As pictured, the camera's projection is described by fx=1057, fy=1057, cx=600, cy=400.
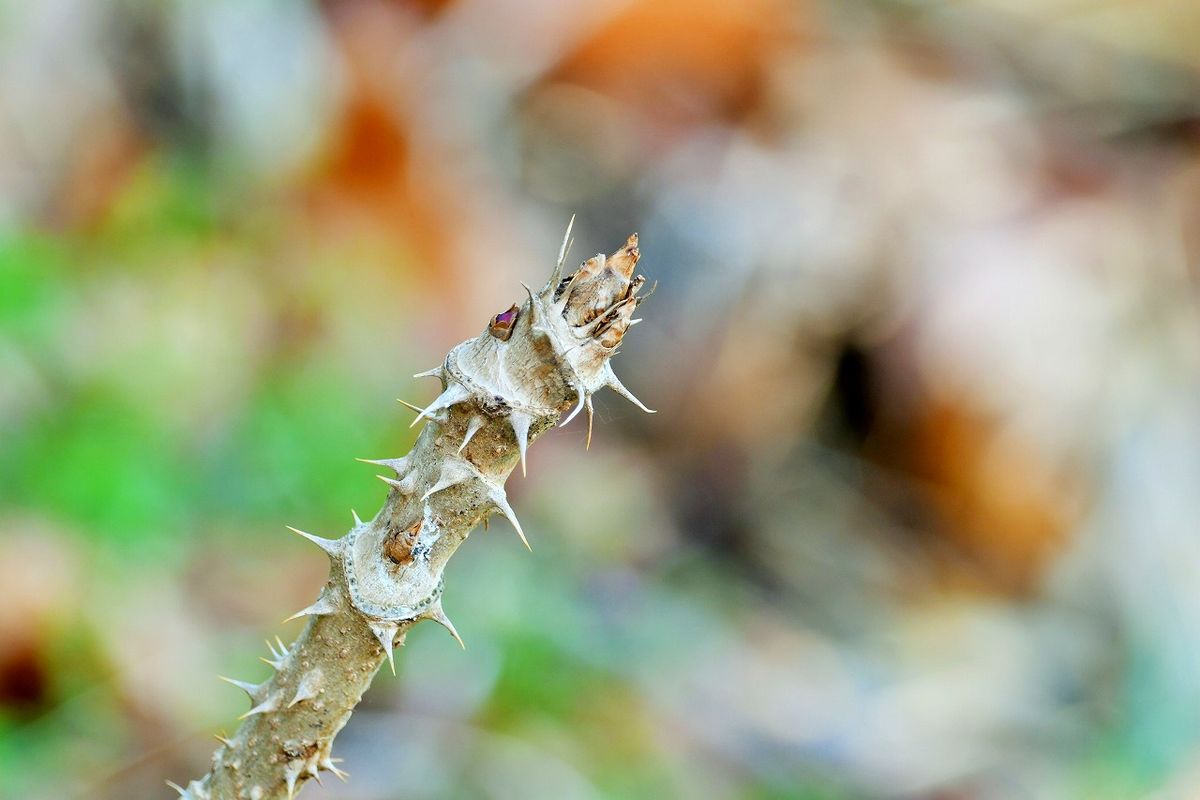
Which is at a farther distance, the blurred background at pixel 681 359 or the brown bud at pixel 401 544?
the blurred background at pixel 681 359

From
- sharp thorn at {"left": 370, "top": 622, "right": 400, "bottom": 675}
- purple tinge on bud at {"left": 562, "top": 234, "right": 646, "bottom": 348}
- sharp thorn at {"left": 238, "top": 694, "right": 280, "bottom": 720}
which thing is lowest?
sharp thorn at {"left": 238, "top": 694, "right": 280, "bottom": 720}

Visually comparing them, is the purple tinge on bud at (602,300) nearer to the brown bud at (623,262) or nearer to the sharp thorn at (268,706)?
the brown bud at (623,262)

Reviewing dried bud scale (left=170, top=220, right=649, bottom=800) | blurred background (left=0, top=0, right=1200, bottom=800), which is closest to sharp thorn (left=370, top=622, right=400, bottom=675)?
dried bud scale (left=170, top=220, right=649, bottom=800)

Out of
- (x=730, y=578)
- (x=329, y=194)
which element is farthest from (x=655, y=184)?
(x=730, y=578)

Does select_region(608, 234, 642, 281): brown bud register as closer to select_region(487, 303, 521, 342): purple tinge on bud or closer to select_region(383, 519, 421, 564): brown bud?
select_region(487, 303, 521, 342): purple tinge on bud

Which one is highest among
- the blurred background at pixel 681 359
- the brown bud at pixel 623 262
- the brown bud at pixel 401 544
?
the blurred background at pixel 681 359

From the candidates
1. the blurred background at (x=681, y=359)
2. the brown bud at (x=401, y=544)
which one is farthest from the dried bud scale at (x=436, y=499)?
the blurred background at (x=681, y=359)

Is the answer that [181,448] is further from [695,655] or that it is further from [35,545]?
[695,655]
